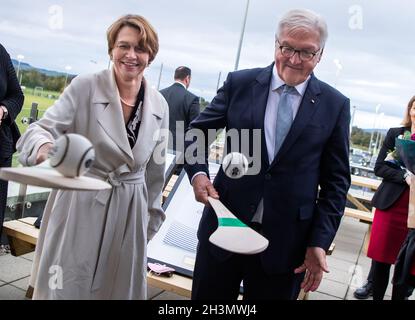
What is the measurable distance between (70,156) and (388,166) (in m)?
3.16

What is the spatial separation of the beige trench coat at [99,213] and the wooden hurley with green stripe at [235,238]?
43 cm

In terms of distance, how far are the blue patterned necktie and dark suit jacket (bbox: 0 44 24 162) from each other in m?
2.05

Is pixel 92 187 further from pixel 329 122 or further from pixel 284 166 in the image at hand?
pixel 329 122

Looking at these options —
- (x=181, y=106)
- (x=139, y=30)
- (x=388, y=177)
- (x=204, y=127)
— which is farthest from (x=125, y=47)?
(x=181, y=106)

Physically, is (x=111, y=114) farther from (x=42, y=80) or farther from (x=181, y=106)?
(x=181, y=106)

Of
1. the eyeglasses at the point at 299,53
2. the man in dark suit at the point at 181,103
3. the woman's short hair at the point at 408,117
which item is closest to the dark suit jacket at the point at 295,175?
the eyeglasses at the point at 299,53

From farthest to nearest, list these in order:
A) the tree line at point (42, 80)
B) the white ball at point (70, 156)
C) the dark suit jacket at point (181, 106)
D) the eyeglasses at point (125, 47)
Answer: the dark suit jacket at point (181, 106), the tree line at point (42, 80), the eyeglasses at point (125, 47), the white ball at point (70, 156)

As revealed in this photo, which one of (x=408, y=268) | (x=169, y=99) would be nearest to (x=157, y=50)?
(x=408, y=268)

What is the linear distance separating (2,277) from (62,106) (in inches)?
94.1

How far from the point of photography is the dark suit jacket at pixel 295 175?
1.61 m

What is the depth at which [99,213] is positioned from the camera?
1.56 m

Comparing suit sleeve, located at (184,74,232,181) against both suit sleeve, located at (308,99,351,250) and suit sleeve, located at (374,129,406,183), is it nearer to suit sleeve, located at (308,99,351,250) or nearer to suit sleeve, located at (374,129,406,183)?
suit sleeve, located at (308,99,351,250)

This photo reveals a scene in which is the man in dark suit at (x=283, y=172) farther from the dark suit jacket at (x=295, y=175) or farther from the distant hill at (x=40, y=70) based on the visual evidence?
the distant hill at (x=40, y=70)

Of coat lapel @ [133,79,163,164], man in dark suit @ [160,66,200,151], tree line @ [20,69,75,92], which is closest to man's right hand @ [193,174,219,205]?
coat lapel @ [133,79,163,164]
